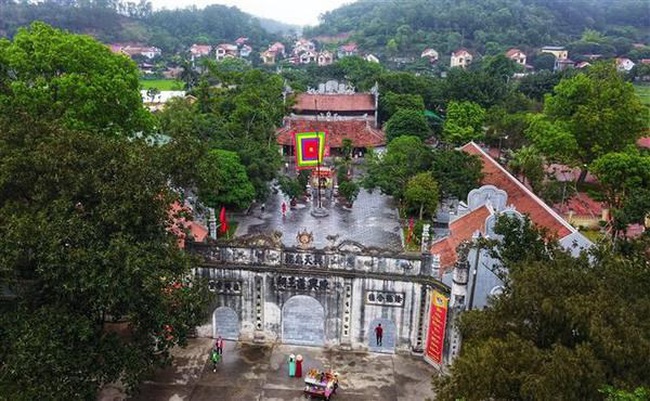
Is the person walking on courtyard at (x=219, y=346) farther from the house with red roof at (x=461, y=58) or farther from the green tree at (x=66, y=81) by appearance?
the house with red roof at (x=461, y=58)

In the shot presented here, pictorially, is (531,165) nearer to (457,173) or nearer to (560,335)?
(457,173)

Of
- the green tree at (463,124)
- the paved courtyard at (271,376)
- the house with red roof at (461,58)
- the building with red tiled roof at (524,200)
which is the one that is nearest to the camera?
the paved courtyard at (271,376)

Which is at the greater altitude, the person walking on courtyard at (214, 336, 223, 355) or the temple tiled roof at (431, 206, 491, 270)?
the temple tiled roof at (431, 206, 491, 270)

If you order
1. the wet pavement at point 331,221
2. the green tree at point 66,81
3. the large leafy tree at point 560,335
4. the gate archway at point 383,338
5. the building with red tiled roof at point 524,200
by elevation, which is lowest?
the wet pavement at point 331,221

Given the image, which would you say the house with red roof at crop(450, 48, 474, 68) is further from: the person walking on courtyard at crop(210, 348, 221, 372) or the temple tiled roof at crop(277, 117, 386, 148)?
the person walking on courtyard at crop(210, 348, 221, 372)

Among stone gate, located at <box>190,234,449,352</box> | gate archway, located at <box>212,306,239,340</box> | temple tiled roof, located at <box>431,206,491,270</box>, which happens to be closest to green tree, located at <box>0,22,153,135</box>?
stone gate, located at <box>190,234,449,352</box>

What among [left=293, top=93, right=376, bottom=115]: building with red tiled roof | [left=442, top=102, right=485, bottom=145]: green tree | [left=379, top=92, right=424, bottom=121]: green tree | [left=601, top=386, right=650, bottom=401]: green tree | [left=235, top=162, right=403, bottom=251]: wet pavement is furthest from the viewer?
[left=293, top=93, right=376, bottom=115]: building with red tiled roof

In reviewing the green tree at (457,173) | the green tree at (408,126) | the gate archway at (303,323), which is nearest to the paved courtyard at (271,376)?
the gate archway at (303,323)
